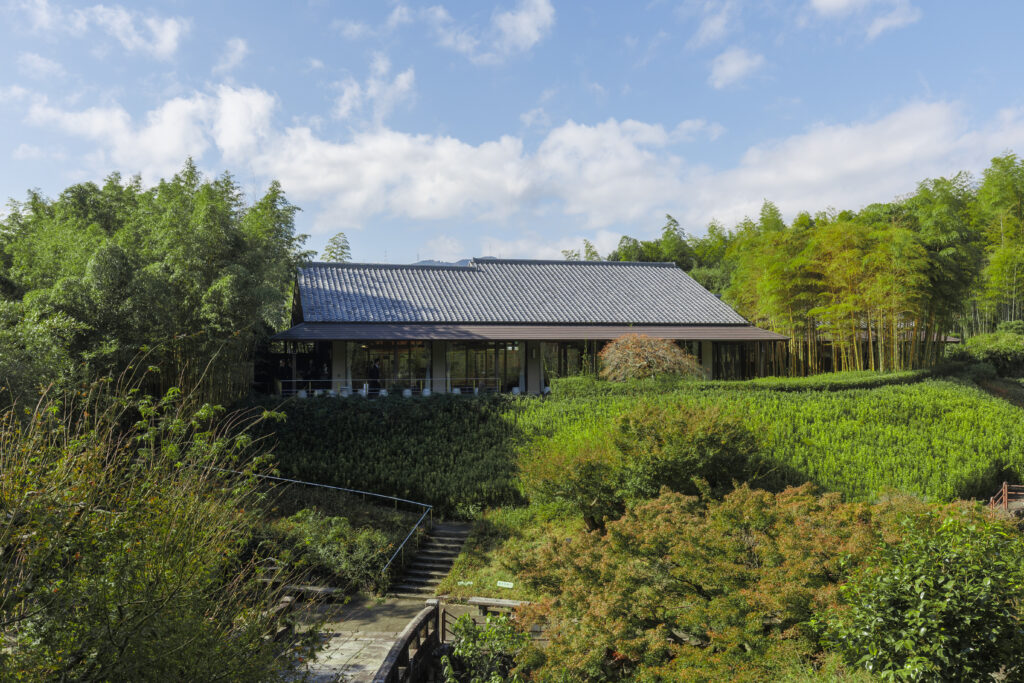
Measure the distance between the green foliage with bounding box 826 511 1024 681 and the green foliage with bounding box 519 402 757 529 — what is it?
23.5 ft

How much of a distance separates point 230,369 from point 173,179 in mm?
8000

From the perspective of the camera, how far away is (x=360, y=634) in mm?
10781

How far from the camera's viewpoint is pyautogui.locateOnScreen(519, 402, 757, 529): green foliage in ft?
42.5

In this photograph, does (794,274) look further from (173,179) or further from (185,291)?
(173,179)

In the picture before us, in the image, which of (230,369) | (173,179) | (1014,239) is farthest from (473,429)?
(1014,239)

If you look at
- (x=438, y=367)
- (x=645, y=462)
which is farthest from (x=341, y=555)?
(x=438, y=367)

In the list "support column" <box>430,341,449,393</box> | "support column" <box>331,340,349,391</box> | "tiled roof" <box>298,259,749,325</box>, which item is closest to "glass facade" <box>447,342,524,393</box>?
"support column" <box>430,341,449,393</box>

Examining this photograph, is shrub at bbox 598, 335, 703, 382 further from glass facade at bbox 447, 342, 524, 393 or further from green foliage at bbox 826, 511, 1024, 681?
green foliage at bbox 826, 511, 1024, 681

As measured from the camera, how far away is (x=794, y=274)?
23312mm

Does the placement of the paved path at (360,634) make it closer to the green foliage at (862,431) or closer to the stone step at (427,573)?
the stone step at (427,573)

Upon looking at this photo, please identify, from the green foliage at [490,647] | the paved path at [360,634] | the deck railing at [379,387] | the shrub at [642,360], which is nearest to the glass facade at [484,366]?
the deck railing at [379,387]

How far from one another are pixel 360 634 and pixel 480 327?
12903mm

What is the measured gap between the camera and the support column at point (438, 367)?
2144 cm

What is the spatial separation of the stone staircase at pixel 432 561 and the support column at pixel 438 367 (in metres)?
6.43
